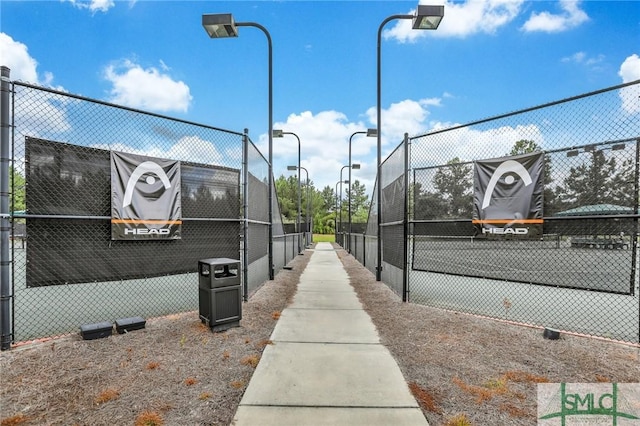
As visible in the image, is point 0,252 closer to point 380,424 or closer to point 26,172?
point 26,172

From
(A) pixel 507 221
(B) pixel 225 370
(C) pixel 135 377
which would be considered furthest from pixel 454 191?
(C) pixel 135 377

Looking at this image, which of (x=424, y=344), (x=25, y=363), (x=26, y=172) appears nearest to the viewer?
(x=25, y=363)

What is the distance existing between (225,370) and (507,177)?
513cm

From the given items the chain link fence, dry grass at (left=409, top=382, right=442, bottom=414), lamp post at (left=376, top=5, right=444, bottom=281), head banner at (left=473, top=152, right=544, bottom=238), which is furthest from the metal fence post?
lamp post at (left=376, top=5, right=444, bottom=281)

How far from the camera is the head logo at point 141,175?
5.40m

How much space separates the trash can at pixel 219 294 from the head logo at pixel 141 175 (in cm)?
156

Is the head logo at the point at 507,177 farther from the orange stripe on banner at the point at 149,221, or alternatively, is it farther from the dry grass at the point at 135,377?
the orange stripe on banner at the point at 149,221

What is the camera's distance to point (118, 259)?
5.35 m

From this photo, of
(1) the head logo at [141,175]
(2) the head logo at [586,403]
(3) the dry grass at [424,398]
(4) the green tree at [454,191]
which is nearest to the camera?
(2) the head logo at [586,403]

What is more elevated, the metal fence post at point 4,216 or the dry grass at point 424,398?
the metal fence post at point 4,216

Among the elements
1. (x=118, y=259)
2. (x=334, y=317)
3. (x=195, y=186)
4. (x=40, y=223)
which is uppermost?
(x=195, y=186)

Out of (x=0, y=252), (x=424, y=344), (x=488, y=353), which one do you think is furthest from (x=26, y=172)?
(x=488, y=353)

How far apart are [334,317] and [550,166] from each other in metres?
4.43

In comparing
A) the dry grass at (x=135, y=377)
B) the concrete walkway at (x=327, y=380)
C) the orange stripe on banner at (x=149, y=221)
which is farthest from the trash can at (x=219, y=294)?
the orange stripe on banner at (x=149, y=221)
